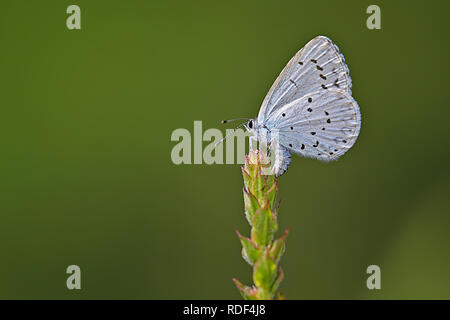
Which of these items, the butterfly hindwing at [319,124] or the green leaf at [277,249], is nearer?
the green leaf at [277,249]

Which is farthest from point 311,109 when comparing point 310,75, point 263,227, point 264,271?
point 264,271

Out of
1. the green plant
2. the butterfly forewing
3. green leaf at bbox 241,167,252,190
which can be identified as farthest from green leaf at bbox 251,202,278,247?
the butterfly forewing

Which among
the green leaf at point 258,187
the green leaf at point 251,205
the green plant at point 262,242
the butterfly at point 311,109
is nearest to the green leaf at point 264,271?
the green plant at point 262,242

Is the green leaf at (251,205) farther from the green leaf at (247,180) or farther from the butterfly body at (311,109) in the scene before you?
the butterfly body at (311,109)

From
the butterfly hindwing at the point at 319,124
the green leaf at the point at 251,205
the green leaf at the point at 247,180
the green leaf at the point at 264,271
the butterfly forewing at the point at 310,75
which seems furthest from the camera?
the butterfly hindwing at the point at 319,124

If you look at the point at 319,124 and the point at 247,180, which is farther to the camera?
the point at 319,124

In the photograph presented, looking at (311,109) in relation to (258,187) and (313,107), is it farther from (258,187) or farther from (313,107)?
(258,187)

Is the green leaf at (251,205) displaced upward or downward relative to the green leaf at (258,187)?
downward
